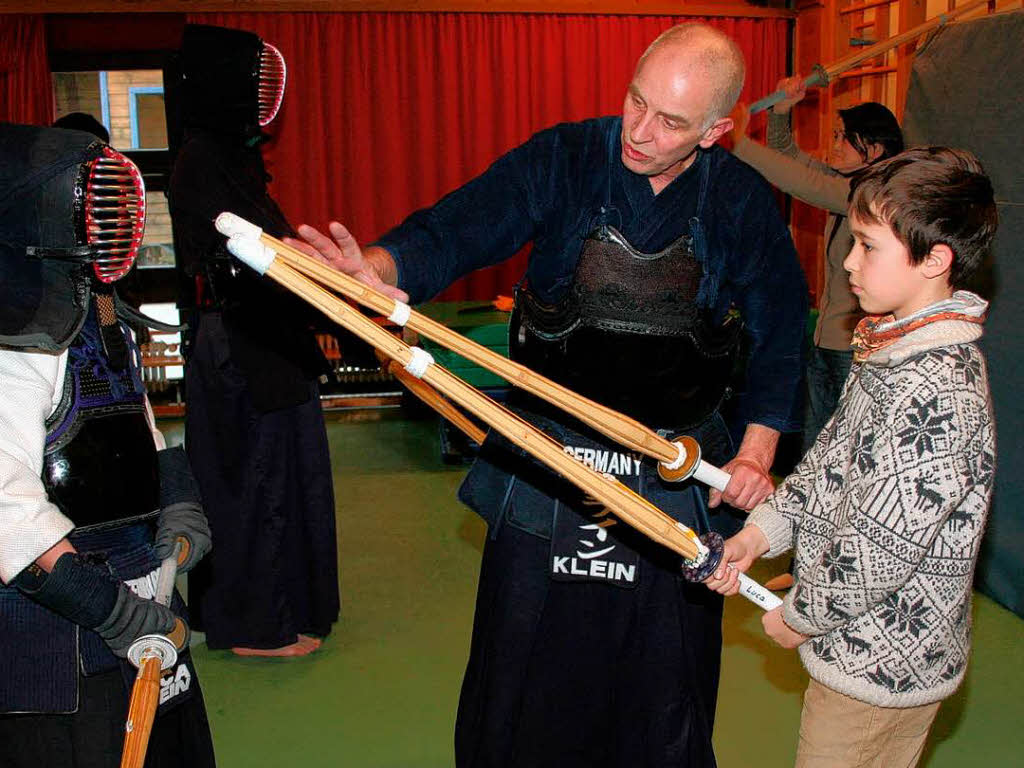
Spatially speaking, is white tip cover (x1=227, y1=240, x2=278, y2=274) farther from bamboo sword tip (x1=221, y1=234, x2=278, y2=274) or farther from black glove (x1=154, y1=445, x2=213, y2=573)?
black glove (x1=154, y1=445, x2=213, y2=573)

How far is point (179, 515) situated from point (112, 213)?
0.56 meters

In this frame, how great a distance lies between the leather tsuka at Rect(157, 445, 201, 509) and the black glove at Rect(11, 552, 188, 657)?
22 cm

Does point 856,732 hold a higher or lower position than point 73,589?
lower

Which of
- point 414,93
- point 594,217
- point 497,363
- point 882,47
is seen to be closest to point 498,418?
point 497,363

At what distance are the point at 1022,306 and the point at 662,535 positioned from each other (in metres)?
2.44

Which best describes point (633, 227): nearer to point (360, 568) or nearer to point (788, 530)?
point (788, 530)

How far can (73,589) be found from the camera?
59.3 inches

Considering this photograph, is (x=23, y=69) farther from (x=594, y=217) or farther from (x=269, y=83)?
(x=594, y=217)

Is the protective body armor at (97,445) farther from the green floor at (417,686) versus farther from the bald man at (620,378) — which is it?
the green floor at (417,686)

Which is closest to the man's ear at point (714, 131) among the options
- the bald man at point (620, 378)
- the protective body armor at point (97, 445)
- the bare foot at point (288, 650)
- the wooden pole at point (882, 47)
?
the bald man at point (620, 378)

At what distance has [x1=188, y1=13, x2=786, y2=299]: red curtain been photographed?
6.41 m

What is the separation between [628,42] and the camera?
666cm

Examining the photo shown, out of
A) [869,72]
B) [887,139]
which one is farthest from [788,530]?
[869,72]

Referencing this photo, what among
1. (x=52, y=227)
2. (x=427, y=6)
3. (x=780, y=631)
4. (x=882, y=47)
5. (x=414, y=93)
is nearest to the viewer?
(x=52, y=227)
